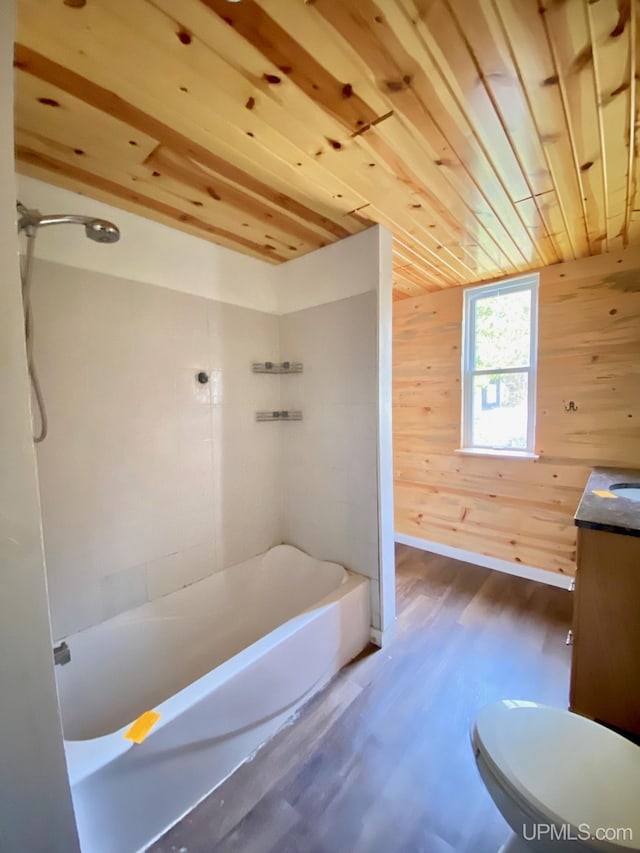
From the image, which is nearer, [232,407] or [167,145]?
[167,145]

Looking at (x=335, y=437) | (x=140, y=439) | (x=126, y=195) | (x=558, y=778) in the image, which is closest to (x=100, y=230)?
(x=126, y=195)

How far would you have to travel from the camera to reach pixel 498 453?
2.61 m

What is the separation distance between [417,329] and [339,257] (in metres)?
1.31

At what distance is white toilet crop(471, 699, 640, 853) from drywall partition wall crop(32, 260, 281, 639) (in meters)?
1.52

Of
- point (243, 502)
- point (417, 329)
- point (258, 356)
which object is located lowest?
point (243, 502)

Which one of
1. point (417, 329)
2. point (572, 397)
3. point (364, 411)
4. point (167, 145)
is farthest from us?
point (417, 329)

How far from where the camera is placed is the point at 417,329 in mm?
2980

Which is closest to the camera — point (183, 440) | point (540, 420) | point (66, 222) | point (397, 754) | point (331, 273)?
point (66, 222)

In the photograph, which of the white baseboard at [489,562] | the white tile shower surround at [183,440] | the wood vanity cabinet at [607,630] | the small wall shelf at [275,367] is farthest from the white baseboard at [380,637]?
the small wall shelf at [275,367]

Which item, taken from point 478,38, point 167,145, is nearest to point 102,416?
point 167,145

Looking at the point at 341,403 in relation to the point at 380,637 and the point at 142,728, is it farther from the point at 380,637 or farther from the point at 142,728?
the point at 142,728

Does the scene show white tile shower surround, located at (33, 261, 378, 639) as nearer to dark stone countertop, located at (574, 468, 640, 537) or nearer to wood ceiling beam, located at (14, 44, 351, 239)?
wood ceiling beam, located at (14, 44, 351, 239)

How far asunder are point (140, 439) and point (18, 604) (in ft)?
3.52

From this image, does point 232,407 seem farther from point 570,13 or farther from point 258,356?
point 570,13
